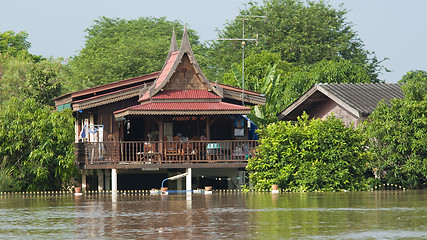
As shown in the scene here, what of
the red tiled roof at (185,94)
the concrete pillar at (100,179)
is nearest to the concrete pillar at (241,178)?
the red tiled roof at (185,94)

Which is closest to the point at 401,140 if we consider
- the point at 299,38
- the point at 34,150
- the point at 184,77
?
the point at 184,77

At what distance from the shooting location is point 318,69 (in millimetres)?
50875

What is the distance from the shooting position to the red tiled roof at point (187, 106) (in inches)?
1173

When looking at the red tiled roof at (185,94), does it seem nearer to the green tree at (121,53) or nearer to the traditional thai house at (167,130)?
the traditional thai house at (167,130)

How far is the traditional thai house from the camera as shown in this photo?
2992 centimetres

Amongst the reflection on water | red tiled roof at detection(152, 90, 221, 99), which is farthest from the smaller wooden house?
the reflection on water

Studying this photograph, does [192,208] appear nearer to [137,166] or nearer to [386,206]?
[386,206]

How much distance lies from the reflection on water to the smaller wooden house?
647 centimetres

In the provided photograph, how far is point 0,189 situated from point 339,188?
40.3ft

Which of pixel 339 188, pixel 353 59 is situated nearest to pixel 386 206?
pixel 339 188

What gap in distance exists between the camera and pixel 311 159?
95.5 feet

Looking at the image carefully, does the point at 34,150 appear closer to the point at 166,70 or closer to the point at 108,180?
the point at 108,180

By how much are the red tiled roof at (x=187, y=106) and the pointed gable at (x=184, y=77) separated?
2.04 feet

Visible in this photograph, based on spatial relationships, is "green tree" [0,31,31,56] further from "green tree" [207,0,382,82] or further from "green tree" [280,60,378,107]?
"green tree" [280,60,378,107]
